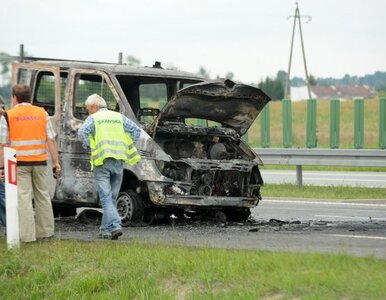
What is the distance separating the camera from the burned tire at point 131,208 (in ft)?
45.8

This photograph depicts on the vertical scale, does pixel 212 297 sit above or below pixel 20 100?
below

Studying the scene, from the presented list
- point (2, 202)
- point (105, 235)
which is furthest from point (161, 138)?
point (105, 235)

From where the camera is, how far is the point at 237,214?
15.2 metres

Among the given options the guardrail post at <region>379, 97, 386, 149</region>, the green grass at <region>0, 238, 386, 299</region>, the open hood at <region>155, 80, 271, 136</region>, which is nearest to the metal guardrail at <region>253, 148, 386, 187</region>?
the guardrail post at <region>379, 97, 386, 149</region>

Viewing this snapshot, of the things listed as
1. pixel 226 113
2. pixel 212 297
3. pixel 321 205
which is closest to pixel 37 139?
pixel 226 113

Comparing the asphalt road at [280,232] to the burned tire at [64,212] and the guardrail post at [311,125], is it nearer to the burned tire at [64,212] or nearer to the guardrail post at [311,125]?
the burned tire at [64,212]

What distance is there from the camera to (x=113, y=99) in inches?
565

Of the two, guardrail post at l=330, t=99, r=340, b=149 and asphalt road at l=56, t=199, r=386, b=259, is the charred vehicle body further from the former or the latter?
guardrail post at l=330, t=99, r=340, b=149

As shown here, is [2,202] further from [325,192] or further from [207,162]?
[325,192]

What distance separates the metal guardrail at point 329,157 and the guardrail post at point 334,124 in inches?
154

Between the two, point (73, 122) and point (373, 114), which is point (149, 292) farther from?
point (373, 114)

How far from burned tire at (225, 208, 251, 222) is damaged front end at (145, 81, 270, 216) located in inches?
13.7

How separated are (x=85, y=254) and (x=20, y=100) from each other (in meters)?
2.58

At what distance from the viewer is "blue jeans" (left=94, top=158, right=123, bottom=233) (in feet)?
40.8
